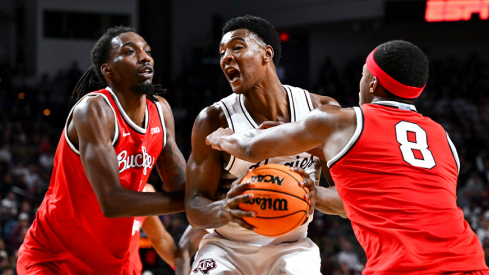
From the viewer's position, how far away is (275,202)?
9.34 ft

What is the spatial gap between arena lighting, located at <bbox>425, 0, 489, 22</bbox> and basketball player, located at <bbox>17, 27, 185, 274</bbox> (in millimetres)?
11710

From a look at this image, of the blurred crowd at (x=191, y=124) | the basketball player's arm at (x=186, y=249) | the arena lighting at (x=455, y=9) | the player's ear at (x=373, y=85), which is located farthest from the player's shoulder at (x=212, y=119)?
the arena lighting at (x=455, y=9)

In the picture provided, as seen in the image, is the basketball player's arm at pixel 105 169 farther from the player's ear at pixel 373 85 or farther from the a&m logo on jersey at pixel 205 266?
the player's ear at pixel 373 85

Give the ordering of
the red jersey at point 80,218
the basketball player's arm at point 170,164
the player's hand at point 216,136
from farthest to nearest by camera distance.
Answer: the basketball player's arm at point 170,164 < the red jersey at point 80,218 < the player's hand at point 216,136

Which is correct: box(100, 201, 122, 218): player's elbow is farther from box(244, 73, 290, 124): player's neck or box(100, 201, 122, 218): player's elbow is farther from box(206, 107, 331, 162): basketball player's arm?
box(244, 73, 290, 124): player's neck

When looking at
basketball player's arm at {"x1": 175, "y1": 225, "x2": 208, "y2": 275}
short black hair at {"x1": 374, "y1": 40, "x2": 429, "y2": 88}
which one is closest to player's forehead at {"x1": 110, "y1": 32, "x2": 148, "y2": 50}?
basketball player's arm at {"x1": 175, "y1": 225, "x2": 208, "y2": 275}

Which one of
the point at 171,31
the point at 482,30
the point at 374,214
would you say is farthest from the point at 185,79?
the point at 374,214

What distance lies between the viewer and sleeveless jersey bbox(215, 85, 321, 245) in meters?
3.35

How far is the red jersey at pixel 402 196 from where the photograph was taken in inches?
98.9

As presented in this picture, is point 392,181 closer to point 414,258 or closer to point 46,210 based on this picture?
point 414,258

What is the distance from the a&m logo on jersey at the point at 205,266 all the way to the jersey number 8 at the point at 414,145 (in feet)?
4.31

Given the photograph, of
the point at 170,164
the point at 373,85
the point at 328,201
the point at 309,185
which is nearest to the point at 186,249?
the point at 170,164

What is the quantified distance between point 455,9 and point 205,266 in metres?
12.3

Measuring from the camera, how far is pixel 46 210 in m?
3.57
